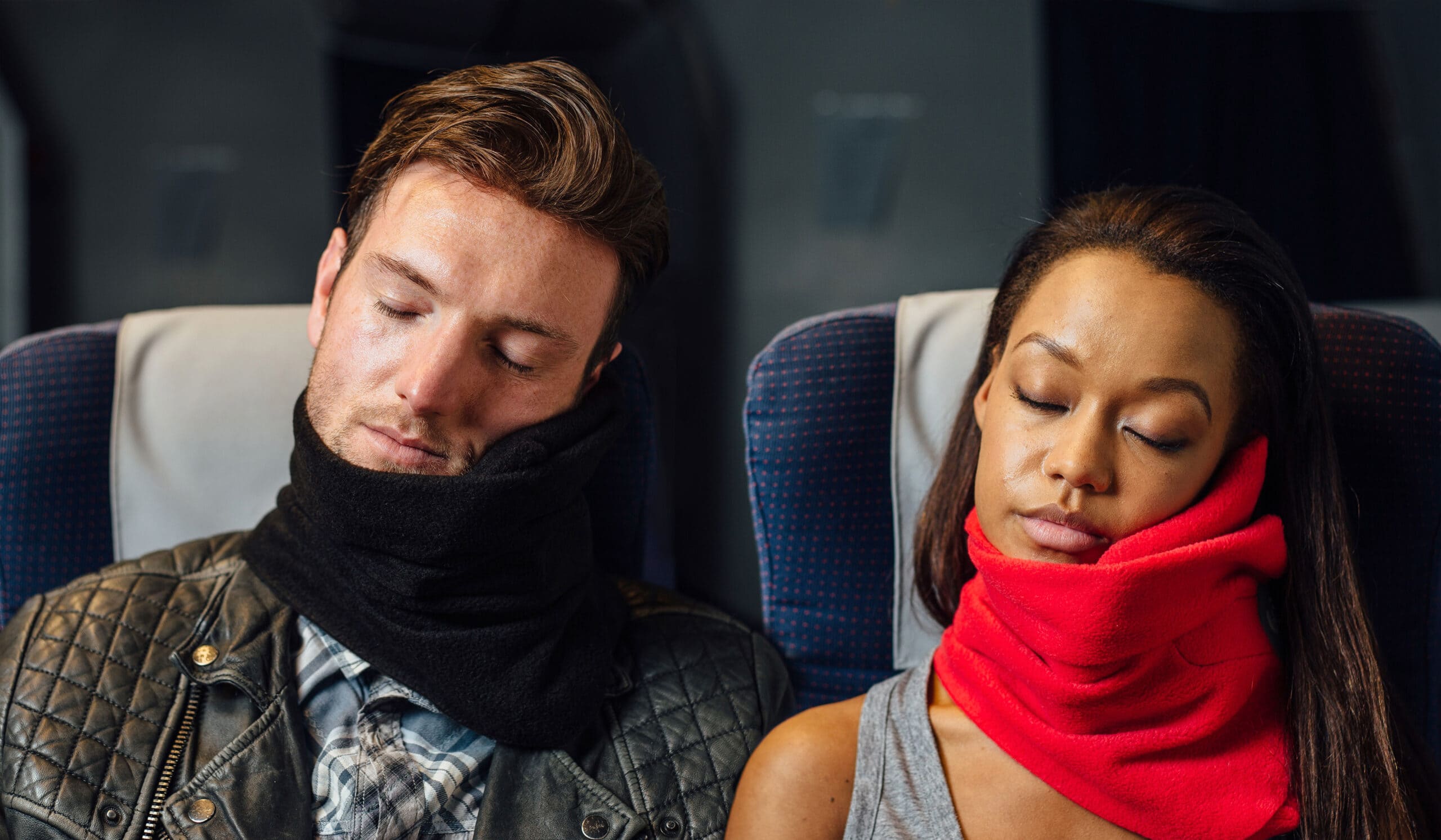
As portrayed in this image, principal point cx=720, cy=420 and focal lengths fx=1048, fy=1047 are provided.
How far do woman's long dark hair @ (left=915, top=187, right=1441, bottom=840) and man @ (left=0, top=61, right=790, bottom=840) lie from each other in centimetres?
67

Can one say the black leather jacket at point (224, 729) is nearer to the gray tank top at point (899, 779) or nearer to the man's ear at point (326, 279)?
the gray tank top at point (899, 779)

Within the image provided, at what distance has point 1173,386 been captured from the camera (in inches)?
48.5

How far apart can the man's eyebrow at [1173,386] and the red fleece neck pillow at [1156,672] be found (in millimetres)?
130

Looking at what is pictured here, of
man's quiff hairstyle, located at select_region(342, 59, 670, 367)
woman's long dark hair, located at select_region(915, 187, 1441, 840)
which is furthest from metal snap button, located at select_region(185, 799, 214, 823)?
woman's long dark hair, located at select_region(915, 187, 1441, 840)

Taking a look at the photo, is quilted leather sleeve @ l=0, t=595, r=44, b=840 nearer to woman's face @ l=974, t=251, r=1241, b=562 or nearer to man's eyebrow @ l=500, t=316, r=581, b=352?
man's eyebrow @ l=500, t=316, r=581, b=352

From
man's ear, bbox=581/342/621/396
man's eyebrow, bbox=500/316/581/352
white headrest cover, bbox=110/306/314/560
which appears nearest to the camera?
man's eyebrow, bbox=500/316/581/352

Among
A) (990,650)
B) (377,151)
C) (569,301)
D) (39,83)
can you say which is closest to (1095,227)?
(990,650)

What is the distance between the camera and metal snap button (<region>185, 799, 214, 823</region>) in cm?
131

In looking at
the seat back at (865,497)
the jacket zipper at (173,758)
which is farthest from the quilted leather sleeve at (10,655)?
the seat back at (865,497)

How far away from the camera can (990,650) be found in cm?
133

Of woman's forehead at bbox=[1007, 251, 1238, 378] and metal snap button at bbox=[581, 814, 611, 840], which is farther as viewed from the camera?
metal snap button at bbox=[581, 814, 611, 840]

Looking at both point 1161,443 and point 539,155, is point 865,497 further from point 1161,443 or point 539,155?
point 539,155

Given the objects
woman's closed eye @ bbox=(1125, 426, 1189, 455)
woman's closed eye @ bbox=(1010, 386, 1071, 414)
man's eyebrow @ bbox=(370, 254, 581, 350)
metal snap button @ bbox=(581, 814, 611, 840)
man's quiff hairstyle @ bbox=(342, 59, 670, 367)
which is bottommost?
metal snap button @ bbox=(581, 814, 611, 840)

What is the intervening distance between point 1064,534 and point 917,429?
1.60 ft
